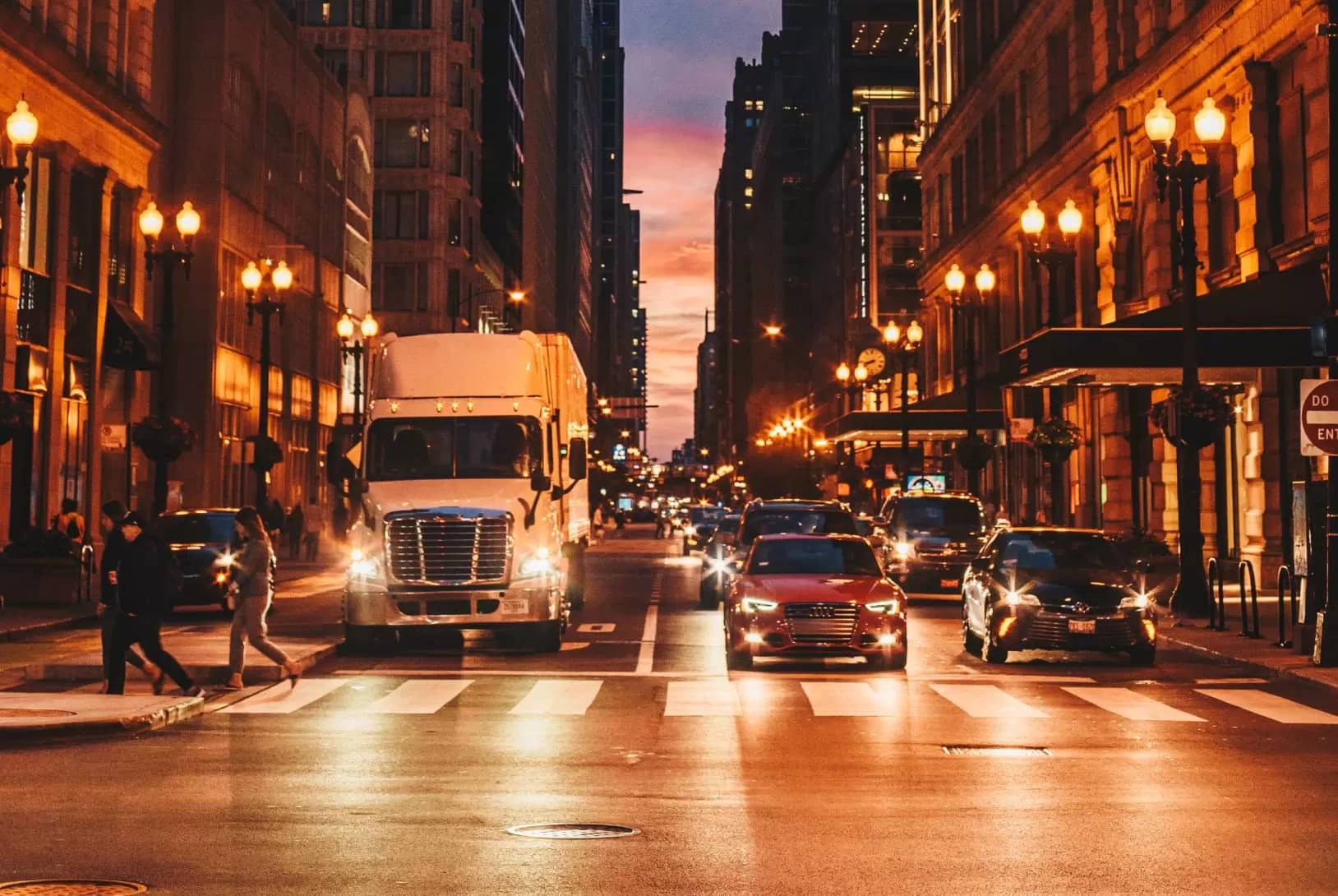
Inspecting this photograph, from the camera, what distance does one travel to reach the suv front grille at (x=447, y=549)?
24.6m

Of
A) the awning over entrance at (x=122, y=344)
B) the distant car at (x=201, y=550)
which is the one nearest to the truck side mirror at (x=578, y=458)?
the distant car at (x=201, y=550)

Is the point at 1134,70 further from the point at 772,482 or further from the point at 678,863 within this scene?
the point at 772,482

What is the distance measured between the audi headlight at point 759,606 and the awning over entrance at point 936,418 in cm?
3761

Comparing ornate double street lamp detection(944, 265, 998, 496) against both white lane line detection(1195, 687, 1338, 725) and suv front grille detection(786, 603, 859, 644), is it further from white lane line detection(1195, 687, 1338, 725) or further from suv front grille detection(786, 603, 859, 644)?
white lane line detection(1195, 687, 1338, 725)

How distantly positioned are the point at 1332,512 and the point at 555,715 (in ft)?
33.5

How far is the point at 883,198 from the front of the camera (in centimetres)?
12769

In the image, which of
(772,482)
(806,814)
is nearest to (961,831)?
(806,814)

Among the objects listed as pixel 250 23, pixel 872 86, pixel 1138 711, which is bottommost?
pixel 1138 711

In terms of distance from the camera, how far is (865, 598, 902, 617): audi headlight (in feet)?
73.9

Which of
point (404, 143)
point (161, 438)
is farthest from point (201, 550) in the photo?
point (404, 143)

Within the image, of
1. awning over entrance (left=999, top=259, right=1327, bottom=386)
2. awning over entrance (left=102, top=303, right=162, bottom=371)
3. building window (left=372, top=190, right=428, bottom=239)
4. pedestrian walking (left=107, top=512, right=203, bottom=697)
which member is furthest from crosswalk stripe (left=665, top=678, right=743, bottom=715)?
building window (left=372, top=190, right=428, bottom=239)

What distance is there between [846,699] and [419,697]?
14.1 ft

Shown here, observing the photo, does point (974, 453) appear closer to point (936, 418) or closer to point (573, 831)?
point (936, 418)

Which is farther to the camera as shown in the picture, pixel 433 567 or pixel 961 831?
pixel 433 567
